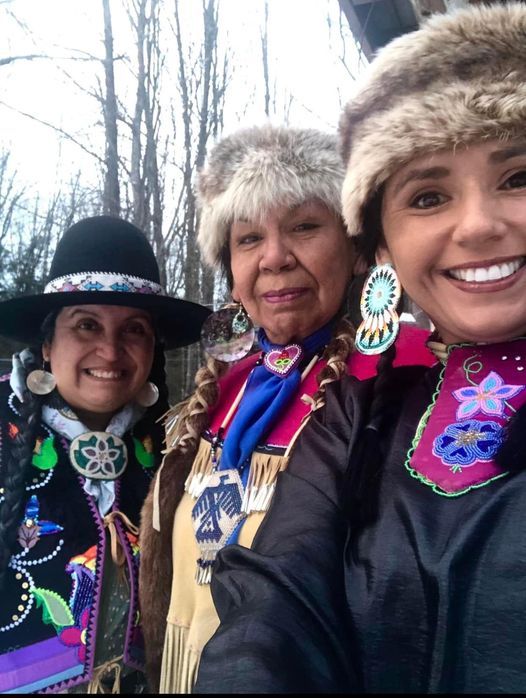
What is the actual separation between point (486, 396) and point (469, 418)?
A: 0.17 ft

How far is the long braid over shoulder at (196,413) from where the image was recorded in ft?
5.98

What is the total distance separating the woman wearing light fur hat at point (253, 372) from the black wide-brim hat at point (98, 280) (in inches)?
15.3

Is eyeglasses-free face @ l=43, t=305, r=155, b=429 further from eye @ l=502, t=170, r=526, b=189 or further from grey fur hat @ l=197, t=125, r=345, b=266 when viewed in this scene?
eye @ l=502, t=170, r=526, b=189

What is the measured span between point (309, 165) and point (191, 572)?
1.27 metres

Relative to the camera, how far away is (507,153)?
995mm

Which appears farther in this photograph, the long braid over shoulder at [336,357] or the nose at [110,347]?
the nose at [110,347]

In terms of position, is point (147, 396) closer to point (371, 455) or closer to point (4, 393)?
point (4, 393)

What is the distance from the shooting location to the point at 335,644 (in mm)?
926

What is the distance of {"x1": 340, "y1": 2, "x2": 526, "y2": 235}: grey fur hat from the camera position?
3.28 feet

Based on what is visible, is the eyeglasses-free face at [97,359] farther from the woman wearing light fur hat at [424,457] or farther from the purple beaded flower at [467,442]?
the purple beaded flower at [467,442]

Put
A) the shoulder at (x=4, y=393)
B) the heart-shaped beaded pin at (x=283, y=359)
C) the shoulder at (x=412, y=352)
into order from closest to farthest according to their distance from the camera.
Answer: the shoulder at (x=412, y=352), the heart-shaped beaded pin at (x=283, y=359), the shoulder at (x=4, y=393)

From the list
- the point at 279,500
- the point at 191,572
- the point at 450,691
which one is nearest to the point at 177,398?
the point at 191,572

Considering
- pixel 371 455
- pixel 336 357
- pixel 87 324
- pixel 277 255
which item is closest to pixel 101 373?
pixel 87 324

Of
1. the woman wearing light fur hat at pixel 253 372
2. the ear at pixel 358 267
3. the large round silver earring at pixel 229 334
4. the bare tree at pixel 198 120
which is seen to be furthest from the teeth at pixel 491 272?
the bare tree at pixel 198 120
